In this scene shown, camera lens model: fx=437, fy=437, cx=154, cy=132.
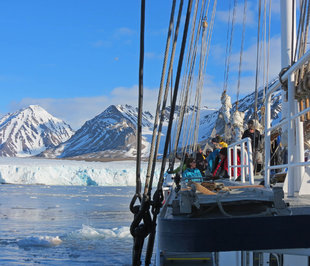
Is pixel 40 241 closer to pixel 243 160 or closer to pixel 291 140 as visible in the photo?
pixel 243 160

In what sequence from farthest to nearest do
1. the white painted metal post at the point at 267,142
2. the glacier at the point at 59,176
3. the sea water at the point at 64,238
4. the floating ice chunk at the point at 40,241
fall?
the glacier at the point at 59,176, the floating ice chunk at the point at 40,241, the sea water at the point at 64,238, the white painted metal post at the point at 267,142

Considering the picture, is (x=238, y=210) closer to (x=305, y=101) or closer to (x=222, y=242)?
(x=222, y=242)

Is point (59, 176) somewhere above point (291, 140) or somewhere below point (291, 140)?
above

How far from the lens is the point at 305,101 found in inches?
117

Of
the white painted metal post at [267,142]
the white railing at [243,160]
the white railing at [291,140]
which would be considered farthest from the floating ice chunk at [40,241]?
the white railing at [291,140]

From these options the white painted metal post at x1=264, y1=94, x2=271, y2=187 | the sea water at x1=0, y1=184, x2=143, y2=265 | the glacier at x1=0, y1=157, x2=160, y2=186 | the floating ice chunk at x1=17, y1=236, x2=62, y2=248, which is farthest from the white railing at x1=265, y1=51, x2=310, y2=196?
the glacier at x1=0, y1=157, x2=160, y2=186

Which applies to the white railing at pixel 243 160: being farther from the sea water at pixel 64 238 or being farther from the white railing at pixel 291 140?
the sea water at pixel 64 238

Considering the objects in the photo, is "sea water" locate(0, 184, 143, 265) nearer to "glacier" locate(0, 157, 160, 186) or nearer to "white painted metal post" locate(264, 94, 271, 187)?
"white painted metal post" locate(264, 94, 271, 187)

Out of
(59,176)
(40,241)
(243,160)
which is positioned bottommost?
(40,241)

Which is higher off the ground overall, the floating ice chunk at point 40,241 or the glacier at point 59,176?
the glacier at point 59,176

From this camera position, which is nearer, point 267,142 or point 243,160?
point 267,142

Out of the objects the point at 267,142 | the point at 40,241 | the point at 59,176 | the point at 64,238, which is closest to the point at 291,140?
the point at 267,142

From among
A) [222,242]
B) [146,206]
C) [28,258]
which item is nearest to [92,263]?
[28,258]

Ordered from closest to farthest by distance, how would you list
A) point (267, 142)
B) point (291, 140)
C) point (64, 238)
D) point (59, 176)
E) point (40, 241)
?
point (291, 140), point (267, 142), point (40, 241), point (64, 238), point (59, 176)
